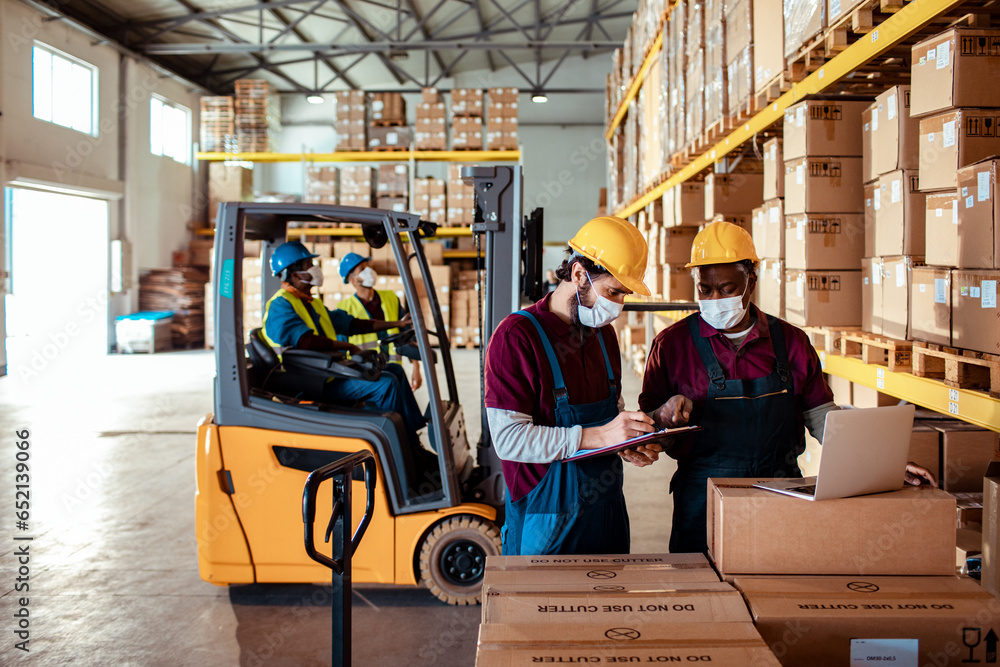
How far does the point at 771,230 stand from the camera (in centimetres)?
436

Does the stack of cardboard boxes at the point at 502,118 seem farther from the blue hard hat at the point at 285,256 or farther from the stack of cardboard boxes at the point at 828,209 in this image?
the stack of cardboard boxes at the point at 828,209

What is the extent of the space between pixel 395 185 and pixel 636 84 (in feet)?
23.8

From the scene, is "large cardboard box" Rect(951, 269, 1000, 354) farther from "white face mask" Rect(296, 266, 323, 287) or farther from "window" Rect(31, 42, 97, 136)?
"window" Rect(31, 42, 97, 136)

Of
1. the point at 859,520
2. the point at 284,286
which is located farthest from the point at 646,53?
the point at 859,520

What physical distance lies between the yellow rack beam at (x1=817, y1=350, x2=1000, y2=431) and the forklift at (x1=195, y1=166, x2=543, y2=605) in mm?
1500

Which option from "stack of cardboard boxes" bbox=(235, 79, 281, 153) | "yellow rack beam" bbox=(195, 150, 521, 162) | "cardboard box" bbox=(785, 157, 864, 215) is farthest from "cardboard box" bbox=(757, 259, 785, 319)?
"stack of cardboard boxes" bbox=(235, 79, 281, 153)

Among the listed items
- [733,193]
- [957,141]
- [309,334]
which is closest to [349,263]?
[309,334]

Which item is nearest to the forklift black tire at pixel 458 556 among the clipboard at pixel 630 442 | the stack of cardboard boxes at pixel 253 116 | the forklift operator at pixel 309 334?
the forklift operator at pixel 309 334

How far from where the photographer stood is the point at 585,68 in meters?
19.8

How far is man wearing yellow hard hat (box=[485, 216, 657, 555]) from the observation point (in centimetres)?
216

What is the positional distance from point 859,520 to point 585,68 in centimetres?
1961

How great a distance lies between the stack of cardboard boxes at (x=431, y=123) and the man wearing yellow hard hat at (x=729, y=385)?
13.2 meters

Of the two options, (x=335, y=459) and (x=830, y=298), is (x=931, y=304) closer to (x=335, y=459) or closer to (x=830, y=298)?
(x=830, y=298)

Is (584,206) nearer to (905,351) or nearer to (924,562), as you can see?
(905,351)
